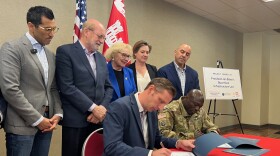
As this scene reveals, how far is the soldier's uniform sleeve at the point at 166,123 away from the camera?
1.89 m

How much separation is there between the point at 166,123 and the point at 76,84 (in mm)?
736

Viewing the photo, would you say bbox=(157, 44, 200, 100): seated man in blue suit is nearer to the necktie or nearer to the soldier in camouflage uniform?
the soldier in camouflage uniform

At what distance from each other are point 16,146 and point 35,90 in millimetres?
351

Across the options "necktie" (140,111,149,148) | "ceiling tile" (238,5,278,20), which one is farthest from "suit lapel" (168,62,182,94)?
"ceiling tile" (238,5,278,20)

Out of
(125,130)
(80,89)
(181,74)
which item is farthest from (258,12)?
(125,130)

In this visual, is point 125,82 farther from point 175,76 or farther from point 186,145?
point 186,145

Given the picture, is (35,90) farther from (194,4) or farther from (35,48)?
(194,4)

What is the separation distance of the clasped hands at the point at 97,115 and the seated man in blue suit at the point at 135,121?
20.5 inches

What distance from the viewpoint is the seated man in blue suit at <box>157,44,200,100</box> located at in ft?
9.93

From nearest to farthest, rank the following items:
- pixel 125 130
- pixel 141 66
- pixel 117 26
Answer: pixel 125 130 < pixel 141 66 < pixel 117 26

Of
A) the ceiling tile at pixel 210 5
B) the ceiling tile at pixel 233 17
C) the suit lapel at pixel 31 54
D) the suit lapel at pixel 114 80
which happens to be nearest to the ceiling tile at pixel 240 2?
the ceiling tile at pixel 210 5

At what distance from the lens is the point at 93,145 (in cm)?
142

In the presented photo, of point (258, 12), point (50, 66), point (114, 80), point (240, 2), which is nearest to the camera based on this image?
point (50, 66)

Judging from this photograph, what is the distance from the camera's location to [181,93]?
3039mm
